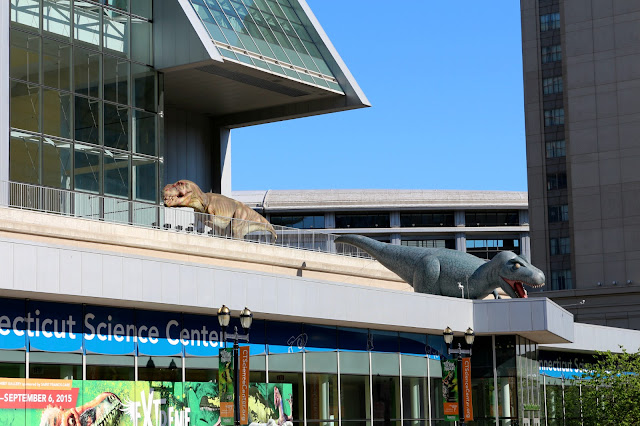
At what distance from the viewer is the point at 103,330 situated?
2911 centimetres

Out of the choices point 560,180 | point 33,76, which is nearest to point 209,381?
point 33,76

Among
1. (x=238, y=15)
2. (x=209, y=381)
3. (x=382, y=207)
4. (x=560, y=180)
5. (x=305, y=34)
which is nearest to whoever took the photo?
(x=209, y=381)

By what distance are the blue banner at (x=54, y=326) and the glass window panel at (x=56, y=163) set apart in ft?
41.6

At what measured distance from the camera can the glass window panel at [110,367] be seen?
28.7 m

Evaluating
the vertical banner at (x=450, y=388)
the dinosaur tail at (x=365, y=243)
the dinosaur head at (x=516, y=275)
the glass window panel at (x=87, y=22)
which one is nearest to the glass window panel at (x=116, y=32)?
the glass window panel at (x=87, y=22)

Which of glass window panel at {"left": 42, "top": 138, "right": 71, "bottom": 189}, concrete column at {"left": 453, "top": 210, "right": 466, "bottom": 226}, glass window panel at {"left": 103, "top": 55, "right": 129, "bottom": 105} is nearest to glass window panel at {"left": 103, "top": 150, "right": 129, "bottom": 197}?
glass window panel at {"left": 42, "top": 138, "right": 71, "bottom": 189}

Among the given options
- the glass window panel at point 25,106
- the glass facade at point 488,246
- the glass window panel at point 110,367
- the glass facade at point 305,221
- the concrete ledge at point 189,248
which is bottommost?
the glass window panel at point 110,367

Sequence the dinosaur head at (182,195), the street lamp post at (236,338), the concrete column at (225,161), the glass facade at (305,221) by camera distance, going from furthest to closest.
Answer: the glass facade at (305,221) → the concrete column at (225,161) → the dinosaur head at (182,195) → the street lamp post at (236,338)

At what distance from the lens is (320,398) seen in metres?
35.3

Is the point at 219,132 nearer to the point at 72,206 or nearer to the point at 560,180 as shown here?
the point at 72,206

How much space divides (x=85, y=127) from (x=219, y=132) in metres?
12.9

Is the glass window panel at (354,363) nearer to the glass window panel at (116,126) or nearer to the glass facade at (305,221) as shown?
the glass window panel at (116,126)

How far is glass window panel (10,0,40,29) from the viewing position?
3972cm

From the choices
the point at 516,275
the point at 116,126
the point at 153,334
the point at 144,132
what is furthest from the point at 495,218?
the point at 153,334
